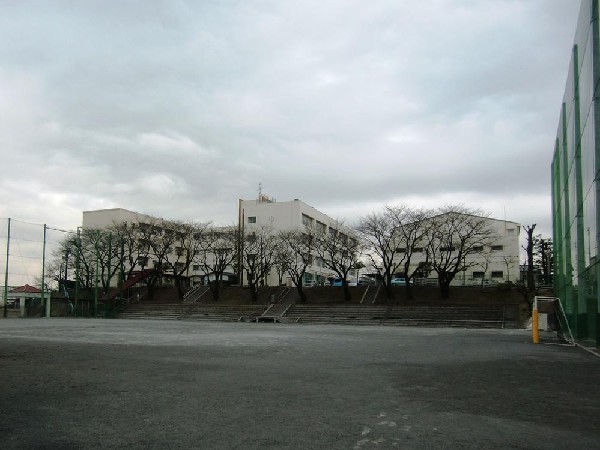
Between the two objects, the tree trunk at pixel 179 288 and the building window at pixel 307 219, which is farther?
the building window at pixel 307 219

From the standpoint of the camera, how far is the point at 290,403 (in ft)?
22.0

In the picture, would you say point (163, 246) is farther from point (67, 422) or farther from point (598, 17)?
point (67, 422)

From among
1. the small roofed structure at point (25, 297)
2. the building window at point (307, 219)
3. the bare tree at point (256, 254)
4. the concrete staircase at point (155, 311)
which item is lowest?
the concrete staircase at point (155, 311)

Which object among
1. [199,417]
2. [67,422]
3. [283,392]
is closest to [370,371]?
[283,392]

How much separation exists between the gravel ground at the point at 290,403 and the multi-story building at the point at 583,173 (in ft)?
19.7

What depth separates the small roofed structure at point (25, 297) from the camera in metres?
46.7

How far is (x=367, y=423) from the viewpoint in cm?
563

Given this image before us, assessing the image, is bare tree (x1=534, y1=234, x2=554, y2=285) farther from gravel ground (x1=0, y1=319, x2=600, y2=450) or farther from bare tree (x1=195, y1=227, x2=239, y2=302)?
gravel ground (x1=0, y1=319, x2=600, y2=450)

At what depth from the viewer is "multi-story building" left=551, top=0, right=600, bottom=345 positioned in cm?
1548

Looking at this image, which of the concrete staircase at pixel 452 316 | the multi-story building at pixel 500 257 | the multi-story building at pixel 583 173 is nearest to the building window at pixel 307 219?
the multi-story building at pixel 500 257

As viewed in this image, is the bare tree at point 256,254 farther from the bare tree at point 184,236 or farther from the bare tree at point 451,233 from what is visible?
the bare tree at point 451,233

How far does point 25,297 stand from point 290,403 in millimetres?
48603

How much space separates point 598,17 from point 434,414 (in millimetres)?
13905

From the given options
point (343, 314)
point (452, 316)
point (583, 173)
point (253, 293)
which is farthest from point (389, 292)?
point (583, 173)
